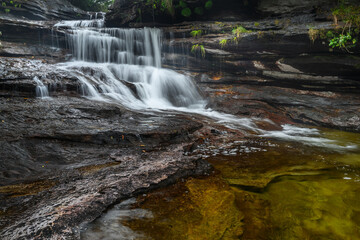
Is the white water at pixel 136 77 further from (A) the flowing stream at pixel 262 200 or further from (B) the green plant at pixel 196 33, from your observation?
(B) the green plant at pixel 196 33

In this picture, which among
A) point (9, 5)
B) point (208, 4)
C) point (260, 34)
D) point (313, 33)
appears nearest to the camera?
point (313, 33)

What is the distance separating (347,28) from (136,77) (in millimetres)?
7918

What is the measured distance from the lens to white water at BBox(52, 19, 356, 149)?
6.62 metres

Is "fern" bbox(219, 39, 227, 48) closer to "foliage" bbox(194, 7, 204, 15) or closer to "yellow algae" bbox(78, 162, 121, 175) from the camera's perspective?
"foliage" bbox(194, 7, 204, 15)

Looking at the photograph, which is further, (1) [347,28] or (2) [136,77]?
(2) [136,77]

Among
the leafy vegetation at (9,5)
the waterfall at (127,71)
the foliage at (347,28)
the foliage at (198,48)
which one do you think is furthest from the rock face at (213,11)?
the leafy vegetation at (9,5)

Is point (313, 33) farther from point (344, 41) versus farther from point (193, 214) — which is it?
point (193, 214)

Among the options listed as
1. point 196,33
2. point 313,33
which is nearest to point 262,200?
point 313,33

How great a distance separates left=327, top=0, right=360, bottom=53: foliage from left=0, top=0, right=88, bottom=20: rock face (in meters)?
16.6

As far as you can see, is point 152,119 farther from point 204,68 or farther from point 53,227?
point 204,68

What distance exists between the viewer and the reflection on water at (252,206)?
1754 millimetres

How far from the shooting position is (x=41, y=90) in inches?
230

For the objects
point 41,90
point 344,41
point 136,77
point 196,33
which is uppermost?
point 196,33

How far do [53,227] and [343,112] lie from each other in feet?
28.1
